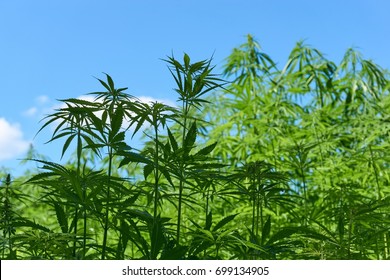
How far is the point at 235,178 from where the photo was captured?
1.46m

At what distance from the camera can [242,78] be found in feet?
11.7

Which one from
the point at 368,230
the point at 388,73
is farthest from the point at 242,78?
the point at 368,230

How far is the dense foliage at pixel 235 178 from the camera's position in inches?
52.7

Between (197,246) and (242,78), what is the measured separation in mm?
2136

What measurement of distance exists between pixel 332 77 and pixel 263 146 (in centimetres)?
80

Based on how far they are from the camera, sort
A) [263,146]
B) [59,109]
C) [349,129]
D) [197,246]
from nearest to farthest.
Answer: [59,109], [197,246], [263,146], [349,129]

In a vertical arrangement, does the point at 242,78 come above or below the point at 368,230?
above

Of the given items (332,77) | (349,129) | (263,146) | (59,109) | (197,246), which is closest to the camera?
(59,109)

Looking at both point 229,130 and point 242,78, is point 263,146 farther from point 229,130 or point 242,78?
point 242,78

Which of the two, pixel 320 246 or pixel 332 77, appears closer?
pixel 320 246

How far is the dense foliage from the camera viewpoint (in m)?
1.34
